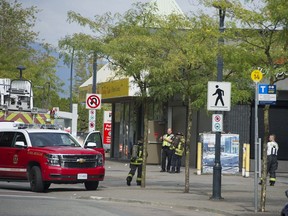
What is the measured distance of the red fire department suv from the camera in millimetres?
23328

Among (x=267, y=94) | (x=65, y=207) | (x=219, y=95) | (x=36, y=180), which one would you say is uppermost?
(x=219, y=95)

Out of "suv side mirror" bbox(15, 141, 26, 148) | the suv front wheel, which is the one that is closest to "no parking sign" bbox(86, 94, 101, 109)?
"suv side mirror" bbox(15, 141, 26, 148)

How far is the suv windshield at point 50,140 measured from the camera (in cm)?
2448

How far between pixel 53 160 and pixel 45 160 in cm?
24

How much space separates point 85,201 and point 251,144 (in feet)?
68.2

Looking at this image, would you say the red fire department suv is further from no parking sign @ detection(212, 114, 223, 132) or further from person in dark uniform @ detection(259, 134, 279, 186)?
person in dark uniform @ detection(259, 134, 279, 186)

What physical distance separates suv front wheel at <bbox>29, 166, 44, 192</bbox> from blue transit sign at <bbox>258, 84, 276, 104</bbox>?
7325mm

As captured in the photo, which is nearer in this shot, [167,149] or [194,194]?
[194,194]

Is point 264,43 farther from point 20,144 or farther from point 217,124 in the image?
point 20,144

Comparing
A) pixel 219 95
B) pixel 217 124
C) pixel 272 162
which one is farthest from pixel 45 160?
pixel 272 162

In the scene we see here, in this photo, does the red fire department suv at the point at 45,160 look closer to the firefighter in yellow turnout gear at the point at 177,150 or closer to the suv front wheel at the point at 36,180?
the suv front wheel at the point at 36,180

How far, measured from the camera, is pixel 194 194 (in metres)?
24.4

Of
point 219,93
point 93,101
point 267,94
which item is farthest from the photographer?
point 93,101

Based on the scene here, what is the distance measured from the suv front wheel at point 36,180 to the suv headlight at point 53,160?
45 cm
